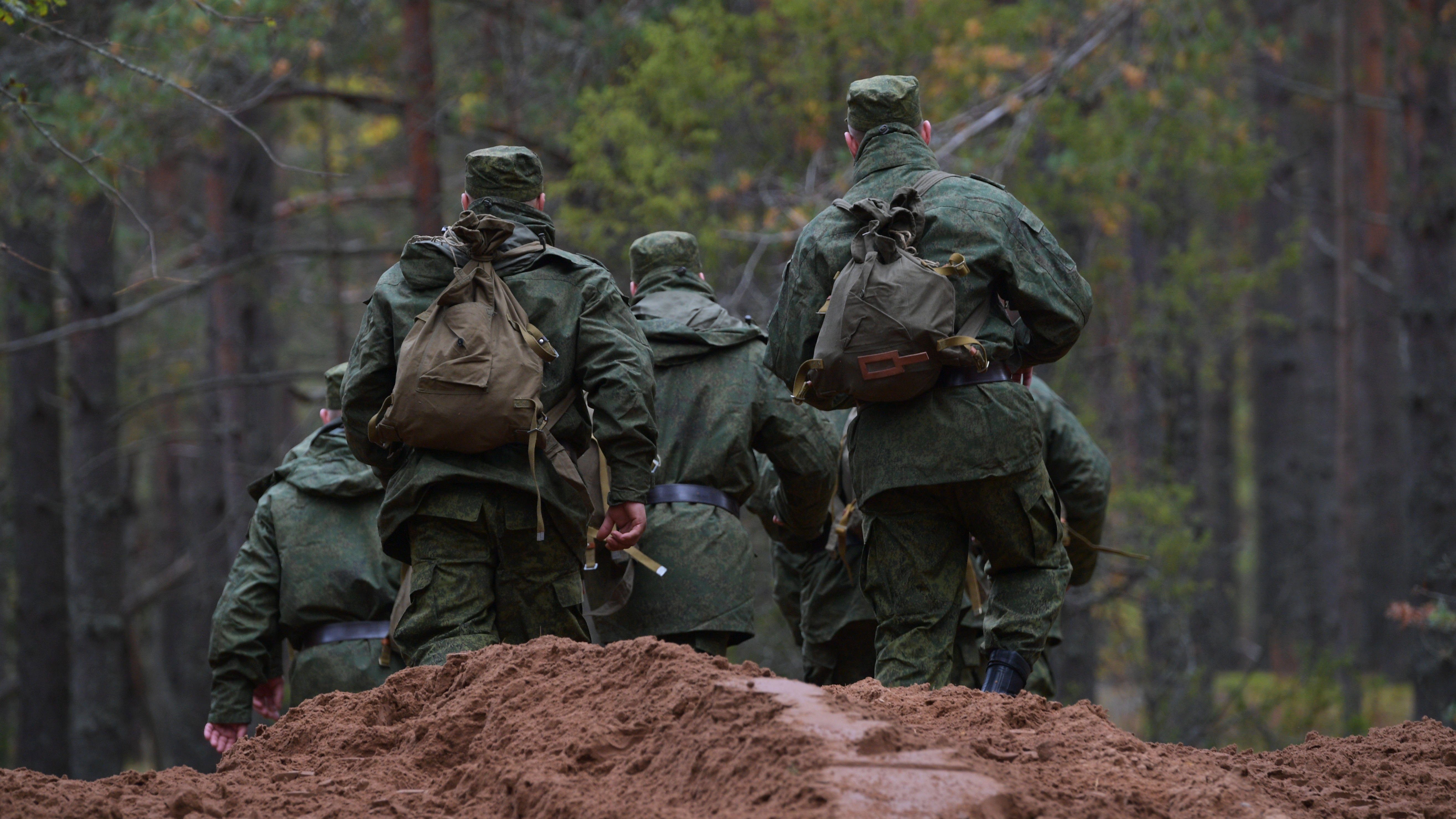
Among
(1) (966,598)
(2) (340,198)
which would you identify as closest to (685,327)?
(1) (966,598)

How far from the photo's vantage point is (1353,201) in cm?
1855

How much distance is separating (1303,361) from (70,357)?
795 inches

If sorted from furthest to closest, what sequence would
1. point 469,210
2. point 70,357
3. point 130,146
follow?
point 70,357 → point 130,146 → point 469,210

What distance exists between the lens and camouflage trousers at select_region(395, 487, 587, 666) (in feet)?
15.5

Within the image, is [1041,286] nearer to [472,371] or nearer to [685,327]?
[685,327]

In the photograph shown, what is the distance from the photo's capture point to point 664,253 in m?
6.50

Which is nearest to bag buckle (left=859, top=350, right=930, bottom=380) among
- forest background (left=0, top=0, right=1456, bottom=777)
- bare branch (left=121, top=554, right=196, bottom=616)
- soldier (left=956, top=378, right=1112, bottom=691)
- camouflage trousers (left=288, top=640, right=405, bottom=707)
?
soldier (left=956, top=378, right=1112, bottom=691)

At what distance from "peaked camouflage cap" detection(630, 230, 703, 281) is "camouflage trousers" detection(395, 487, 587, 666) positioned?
1.95 meters

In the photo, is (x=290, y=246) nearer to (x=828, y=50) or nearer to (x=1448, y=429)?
(x=828, y=50)

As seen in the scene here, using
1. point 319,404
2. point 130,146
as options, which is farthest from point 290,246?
point 130,146

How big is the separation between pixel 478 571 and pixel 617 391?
0.78 meters

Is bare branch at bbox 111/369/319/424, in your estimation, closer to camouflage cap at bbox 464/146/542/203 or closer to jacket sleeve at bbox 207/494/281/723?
jacket sleeve at bbox 207/494/281/723

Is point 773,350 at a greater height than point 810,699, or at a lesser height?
greater

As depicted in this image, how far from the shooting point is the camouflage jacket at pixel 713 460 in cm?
588
